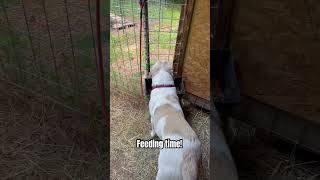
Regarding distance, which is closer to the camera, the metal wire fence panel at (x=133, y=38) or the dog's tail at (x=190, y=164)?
the dog's tail at (x=190, y=164)

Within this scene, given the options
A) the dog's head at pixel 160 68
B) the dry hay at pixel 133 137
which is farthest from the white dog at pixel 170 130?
the dry hay at pixel 133 137

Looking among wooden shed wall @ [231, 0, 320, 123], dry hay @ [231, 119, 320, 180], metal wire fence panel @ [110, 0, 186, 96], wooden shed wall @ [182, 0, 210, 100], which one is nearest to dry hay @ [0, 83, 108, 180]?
metal wire fence panel @ [110, 0, 186, 96]

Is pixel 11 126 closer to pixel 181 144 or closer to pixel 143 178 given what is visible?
pixel 143 178

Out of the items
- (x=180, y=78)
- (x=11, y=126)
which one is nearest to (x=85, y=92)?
(x=11, y=126)

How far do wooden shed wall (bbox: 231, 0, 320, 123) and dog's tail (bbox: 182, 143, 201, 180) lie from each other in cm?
71

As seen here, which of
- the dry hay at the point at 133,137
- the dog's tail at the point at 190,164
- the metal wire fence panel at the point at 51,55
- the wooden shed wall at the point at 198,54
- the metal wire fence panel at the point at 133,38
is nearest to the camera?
the dog's tail at the point at 190,164

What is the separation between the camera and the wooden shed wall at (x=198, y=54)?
2371mm

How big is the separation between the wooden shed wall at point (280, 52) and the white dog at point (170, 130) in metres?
0.51

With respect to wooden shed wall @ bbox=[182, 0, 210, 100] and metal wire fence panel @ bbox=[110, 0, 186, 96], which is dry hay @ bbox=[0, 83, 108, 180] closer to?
metal wire fence panel @ bbox=[110, 0, 186, 96]

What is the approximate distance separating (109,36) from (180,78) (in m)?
0.81

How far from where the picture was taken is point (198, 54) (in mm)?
2537

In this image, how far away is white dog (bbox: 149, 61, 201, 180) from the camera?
74.7 inches

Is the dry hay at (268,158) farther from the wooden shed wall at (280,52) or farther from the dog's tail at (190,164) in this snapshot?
the dog's tail at (190,164)

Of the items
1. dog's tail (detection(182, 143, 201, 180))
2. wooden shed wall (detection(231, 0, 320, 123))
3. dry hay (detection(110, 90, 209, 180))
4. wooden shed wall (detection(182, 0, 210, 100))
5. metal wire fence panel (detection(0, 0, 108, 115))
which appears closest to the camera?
dog's tail (detection(182, 143, 201, 180))
